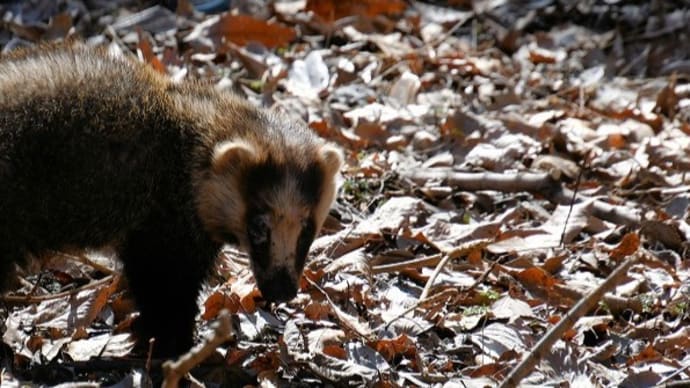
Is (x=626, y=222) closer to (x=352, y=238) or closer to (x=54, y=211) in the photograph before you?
(x=352, y=238)

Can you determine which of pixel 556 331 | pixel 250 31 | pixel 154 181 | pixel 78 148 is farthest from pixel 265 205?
pixel 250 31

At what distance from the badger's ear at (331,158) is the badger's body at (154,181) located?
14mm

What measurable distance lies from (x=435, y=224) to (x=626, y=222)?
55.5 inches

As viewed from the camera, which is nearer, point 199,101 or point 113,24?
point 199,101

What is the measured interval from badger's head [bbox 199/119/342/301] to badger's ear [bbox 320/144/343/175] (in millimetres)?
183

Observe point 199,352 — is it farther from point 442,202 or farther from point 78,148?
point 442,202

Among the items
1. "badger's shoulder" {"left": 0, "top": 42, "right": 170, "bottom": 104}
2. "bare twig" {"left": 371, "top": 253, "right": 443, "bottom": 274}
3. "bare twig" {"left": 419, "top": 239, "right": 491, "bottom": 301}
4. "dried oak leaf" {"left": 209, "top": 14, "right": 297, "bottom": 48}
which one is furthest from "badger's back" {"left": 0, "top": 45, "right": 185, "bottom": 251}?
"dried oak leaf" {"left": 209, "top": 14, "right": 297, "bottom": 48}

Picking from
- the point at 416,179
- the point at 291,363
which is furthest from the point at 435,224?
the point at 291,363

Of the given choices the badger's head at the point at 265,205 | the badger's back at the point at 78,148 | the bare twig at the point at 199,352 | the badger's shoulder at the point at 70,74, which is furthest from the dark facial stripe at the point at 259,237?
the bare twig at the point at 199,352

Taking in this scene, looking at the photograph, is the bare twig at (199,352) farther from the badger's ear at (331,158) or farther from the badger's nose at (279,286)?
the badger's ear at (331,158)

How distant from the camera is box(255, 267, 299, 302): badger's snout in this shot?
21.2ft

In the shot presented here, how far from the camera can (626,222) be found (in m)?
8.64

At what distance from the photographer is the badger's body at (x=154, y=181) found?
6047 mm

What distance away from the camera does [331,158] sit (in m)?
7.04
